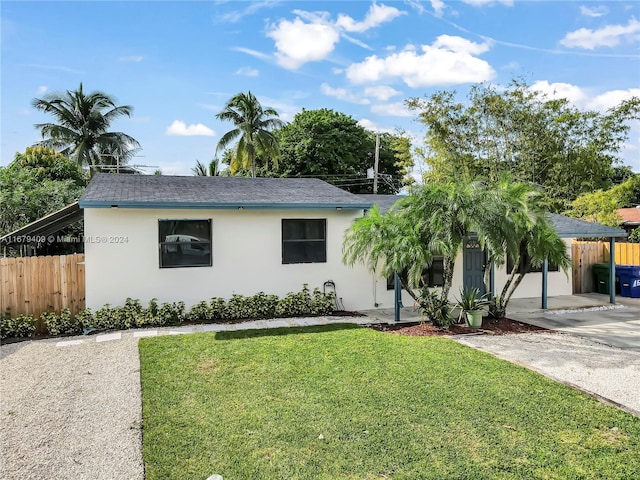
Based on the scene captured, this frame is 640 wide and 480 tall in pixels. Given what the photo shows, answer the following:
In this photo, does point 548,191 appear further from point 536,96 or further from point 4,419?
point 4,419

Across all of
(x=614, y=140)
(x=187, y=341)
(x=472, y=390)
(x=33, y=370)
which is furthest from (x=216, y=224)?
(x=614, y=140)

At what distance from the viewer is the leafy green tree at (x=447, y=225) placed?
7941 mm

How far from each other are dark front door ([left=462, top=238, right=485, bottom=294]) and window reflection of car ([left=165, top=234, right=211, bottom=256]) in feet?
22.9

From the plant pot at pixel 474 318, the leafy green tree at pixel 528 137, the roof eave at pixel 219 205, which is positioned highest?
the leafy green tree at pixel 528 137

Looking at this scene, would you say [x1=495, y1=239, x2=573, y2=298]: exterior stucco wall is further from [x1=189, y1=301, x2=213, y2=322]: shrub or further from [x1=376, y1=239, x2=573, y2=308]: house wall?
[x1=189, y1=301, x2=213, y2=322]: shrub

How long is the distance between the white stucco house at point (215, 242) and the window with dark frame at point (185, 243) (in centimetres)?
2

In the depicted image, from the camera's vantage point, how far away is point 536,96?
69.9 feet

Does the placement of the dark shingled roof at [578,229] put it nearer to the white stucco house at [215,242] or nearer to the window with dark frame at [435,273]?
the white stucco house at [215,242]

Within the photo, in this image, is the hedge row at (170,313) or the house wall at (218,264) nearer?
the hedge row at (170,313)

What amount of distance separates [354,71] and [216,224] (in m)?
13.5

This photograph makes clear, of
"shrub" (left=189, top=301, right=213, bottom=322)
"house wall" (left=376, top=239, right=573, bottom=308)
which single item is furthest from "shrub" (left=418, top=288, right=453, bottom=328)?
"shrub" (left=189, top=301, right=213, bottom=322)

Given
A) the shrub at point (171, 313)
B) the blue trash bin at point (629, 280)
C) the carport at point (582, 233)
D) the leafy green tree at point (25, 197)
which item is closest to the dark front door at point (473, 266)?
the carport at point (582, 233)

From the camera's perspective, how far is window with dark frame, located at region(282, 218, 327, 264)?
32.6ft

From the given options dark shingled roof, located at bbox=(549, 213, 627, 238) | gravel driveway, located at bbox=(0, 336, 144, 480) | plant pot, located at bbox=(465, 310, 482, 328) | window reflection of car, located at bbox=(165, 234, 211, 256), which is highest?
dark shingled roof, located at bbox=(549, 213, 627, 238)
